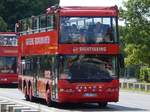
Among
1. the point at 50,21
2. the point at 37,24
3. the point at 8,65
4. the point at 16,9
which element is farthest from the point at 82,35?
the point at 16,9

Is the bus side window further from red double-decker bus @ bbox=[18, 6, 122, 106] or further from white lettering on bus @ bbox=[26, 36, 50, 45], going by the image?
white lettering on bus @ bbox=[26, 36, 50, 45]

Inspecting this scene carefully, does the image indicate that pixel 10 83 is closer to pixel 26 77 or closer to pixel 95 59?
pixel 26 77

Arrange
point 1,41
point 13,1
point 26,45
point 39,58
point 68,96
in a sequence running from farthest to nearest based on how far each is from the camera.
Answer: point 13,1 → point 1,41 → point 26,45 → point 39,58 → point 68,96

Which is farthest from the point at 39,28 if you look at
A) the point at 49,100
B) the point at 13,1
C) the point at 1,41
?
the point at 13,1

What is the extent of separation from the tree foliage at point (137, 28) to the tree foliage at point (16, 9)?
106 feet

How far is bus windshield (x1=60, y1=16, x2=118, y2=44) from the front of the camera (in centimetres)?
2503

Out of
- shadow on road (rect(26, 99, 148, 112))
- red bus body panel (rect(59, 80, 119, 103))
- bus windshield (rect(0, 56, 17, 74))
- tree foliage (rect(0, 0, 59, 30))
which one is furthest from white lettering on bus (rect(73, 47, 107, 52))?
tree foliage (rect(0, 0, 59, 30))

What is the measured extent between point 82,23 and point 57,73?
2.06 m

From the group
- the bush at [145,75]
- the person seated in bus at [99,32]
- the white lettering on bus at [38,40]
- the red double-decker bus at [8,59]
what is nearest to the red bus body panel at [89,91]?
the person seated in bus at [99,32]

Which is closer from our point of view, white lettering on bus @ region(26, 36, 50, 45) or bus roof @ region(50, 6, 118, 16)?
bus roof @ region(50, 6, 118, 16)

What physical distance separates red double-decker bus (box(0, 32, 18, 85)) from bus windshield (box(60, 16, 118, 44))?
24042mm

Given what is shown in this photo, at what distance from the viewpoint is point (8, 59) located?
49375 mm

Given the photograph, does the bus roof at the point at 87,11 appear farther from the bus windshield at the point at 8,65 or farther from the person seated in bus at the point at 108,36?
the bus windshield at the point at 8,65

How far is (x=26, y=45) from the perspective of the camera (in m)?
31.3
